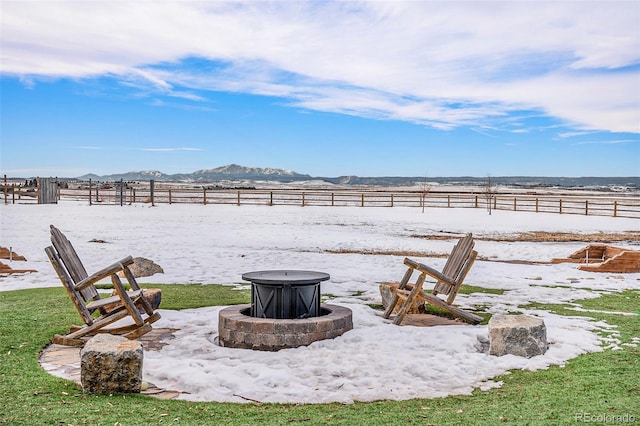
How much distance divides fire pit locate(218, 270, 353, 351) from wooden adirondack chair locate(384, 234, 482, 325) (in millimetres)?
840

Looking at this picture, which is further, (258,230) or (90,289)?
(258,230)

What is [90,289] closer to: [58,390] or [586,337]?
[58,390]

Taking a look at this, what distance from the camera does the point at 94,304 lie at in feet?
25.2

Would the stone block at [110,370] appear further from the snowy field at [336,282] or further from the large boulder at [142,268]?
the large boulder at [142,268]

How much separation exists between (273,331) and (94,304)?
7.54 feet

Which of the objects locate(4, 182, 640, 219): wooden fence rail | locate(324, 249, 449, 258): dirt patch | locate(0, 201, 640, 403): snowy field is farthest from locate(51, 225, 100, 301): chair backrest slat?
locate(4, 182, 640, 219): wooden fence rail

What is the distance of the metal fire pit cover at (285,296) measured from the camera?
7255 millimetres

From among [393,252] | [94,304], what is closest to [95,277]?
[94,304]

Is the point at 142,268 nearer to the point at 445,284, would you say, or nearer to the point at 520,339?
the point at 445,284

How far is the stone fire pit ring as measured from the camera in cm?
685

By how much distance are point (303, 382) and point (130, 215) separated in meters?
24.3

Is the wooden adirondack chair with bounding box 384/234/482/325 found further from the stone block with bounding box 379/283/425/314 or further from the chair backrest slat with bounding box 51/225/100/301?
the chair backrest slat with bounding box 51/225/100/301

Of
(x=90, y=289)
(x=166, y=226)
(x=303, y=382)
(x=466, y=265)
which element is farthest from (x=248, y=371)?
(x=166, y=226)

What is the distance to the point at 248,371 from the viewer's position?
238 inches
